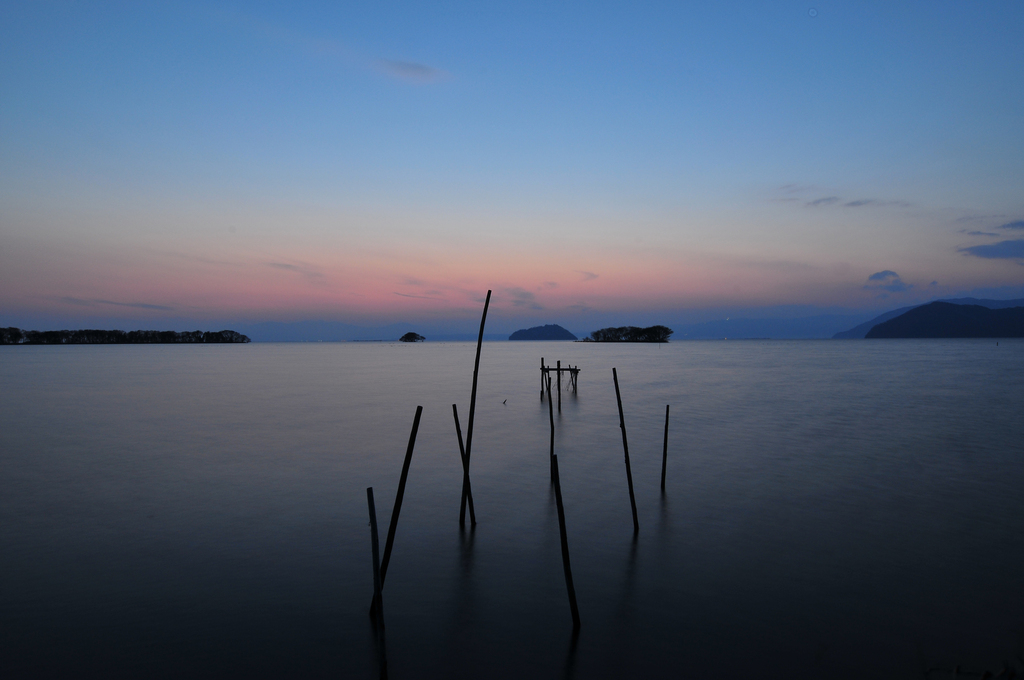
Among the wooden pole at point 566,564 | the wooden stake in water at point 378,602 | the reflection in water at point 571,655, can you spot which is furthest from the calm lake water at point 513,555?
the wooden stake in water at point 378,602

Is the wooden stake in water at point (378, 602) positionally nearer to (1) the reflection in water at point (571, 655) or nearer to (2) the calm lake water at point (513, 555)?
(2) the calm lake water at point (513, 555)

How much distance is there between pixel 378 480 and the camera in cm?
1296

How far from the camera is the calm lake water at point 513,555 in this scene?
18.7 feet

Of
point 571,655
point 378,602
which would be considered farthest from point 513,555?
point 378,602

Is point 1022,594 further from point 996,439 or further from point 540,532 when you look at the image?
point 996,439

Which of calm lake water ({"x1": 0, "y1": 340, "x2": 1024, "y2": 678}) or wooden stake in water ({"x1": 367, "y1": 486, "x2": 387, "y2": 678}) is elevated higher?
wooden stake in water ({"x1": 367, "y1": 486, "x2": 387, "y2": 678})

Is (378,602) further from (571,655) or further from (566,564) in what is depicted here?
(571,655)

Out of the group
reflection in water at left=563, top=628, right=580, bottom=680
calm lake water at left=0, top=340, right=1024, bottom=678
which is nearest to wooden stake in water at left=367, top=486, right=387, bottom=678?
calm lake water at left=0, top=340, right=1024, bottom=678

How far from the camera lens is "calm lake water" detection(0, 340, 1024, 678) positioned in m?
5.71

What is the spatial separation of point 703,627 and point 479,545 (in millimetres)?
3477

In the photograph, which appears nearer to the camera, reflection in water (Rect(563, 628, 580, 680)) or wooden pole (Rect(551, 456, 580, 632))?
reflection in water (Rect(563, 628, 580, 680))

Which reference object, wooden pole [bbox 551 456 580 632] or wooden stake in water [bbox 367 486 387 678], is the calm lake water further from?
wooden stake in water [bbox 367 486 387 678]

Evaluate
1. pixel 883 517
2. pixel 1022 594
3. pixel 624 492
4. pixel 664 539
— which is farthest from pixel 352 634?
pixel 883 517

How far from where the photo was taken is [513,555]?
816cm
